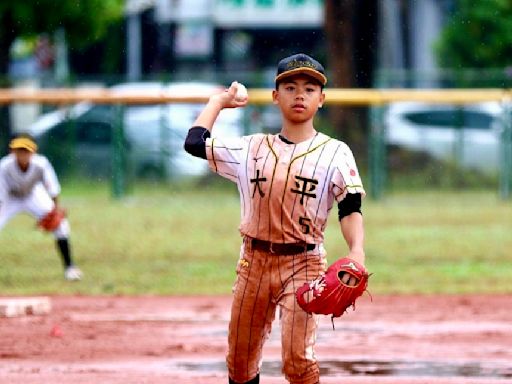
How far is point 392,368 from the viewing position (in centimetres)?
1032

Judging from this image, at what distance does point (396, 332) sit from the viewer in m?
12.5

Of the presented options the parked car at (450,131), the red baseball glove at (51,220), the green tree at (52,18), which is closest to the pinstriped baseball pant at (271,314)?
the red baseball glove at (51,220)

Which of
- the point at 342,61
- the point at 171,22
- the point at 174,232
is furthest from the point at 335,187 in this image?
the point at 171,22

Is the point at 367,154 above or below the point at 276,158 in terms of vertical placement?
below

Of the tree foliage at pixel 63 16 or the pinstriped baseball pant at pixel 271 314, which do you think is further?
the tree foliage at pixel 63 16

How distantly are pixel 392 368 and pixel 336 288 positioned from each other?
3.39 metres

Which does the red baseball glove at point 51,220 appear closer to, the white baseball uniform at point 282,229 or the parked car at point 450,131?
the white baseball uniform at point 282,229

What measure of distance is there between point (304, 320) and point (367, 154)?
21.0m

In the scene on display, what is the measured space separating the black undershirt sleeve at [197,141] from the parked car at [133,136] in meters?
19.7

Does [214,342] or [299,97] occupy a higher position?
[299,97]

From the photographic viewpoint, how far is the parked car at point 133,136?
2748cm

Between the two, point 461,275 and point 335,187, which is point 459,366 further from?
point 461,275

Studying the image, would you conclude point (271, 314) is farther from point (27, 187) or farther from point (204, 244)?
point (204, 244)

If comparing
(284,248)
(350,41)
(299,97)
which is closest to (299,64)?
(299,97)
